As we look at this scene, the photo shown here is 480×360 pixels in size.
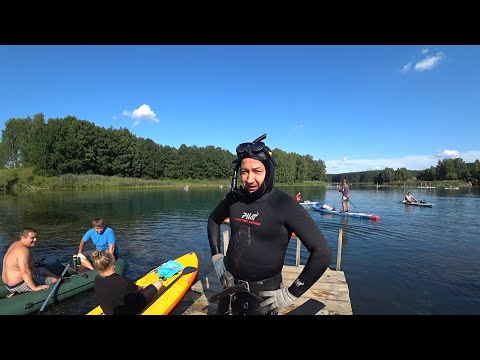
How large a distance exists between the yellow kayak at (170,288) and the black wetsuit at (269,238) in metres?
4.38

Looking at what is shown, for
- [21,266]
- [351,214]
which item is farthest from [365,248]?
[21,266]

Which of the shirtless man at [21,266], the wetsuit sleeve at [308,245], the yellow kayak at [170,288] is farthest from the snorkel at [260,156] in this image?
the shirtless man at [21,266]

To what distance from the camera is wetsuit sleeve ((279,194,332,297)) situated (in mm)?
2645

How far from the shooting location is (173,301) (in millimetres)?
7605

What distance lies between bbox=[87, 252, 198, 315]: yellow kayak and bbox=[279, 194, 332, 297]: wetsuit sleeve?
4.91 metres

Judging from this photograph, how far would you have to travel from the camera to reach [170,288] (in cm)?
809

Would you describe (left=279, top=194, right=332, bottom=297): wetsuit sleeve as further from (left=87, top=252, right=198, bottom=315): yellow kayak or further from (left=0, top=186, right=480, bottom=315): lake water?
(left=0, top=186, right=480, bottom=315): lake water

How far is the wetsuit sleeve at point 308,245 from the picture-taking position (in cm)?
264

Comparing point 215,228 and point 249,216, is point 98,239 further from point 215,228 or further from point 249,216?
point 249,216

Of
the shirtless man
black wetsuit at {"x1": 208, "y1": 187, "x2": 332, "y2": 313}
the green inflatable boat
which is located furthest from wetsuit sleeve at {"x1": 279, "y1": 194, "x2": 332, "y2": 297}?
the green inflatable boat
